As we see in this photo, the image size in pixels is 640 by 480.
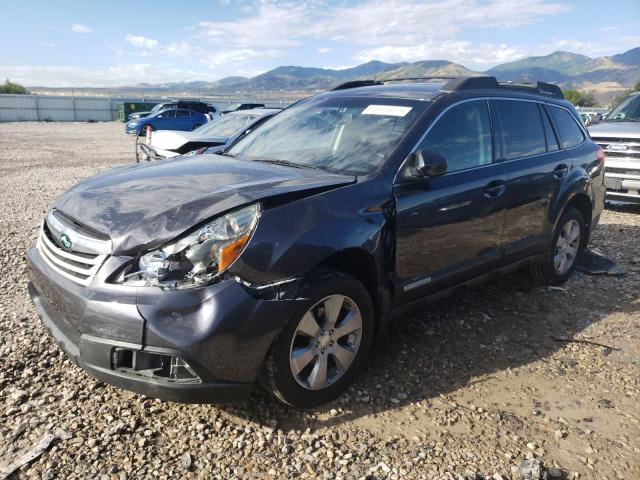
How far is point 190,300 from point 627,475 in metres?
2.32

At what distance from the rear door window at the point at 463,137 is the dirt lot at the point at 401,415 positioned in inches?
52.8

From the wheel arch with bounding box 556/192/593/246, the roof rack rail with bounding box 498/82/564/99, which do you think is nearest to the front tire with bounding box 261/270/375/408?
the roof rack rail with bounding box 498/82/564/99

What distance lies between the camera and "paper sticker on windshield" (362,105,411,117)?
355cm

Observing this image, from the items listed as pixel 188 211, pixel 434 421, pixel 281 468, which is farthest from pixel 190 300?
pixel 434 421

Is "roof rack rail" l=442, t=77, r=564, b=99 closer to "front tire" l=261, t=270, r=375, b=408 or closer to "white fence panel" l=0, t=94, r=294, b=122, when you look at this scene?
"front tire" l=261, t=270, r=375, b=408

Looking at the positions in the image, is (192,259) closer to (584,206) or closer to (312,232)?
(312,232)

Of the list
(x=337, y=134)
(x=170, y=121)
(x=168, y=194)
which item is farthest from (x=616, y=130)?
(x=170, y=121)

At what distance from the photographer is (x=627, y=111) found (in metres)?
9.66

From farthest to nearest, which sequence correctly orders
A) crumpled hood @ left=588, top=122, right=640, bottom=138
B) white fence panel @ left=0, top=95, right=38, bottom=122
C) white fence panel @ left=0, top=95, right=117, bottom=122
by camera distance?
white fence panel @ left=0, top=95, right=117, bottom=122
white fence panel @ left=0, top=95, right=38, bottom=122
crumpled hood @ left=588, top=122, right=640, bottom=138

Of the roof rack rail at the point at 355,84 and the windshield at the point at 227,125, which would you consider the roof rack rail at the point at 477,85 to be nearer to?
the roof rack rail at the point at 355,84

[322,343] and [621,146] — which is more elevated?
[621,146]

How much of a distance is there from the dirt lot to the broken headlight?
0.87 m

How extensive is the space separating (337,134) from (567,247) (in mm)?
2875

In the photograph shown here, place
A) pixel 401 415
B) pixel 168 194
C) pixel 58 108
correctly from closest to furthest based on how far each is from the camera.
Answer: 1. pixel 168 194
2. pixel 401 415
3. pixel 58 108
